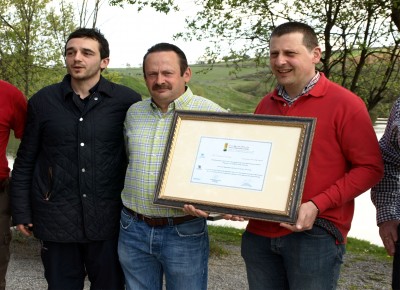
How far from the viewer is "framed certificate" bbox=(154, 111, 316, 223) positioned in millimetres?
3021

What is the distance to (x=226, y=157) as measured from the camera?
3256mm

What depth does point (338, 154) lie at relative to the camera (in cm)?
305

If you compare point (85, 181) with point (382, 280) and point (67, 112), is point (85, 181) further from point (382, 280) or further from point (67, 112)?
point (382, 280)

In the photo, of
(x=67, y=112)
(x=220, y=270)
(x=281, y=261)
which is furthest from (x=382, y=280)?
(x=67, y=112)

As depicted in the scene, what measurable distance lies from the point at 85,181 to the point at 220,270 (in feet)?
15.3

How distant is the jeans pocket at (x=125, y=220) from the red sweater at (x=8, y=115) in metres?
1.24

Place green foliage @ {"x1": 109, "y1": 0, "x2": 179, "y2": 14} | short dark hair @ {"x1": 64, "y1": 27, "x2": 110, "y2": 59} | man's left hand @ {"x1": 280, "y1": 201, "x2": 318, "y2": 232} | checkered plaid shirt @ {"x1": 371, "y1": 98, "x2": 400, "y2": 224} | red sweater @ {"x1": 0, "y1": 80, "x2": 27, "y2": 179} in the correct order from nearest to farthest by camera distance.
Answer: man's left hand @ {"x1": 280, "y1": 201, "x2": 318, "y2": 232} → checkered plaid shirt @ {"x1": 371, "y1": 98, "x2": 400, "y2": 224} → short dark hair @ {"x1": 64, "y1": 27, "x2": 110, "y2": 59} → red sweater @ {"x1": 0, "y1": 80, "x2": 27, "y2": 179} → green foliage @ {"x1": 109, "y1": 0, "x2": 179, "y2": 14}

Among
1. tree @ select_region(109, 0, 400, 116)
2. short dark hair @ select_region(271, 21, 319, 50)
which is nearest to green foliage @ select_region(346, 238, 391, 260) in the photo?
tree @ select_region(109, 0, 400, 116)

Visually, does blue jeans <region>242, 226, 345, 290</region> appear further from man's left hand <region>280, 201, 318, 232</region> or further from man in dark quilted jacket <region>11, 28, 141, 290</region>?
man in dark quilted jacket <region>11, 28, 141, 290</region>

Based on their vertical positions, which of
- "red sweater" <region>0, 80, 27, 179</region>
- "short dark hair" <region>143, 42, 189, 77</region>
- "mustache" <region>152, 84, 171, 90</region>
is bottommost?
"red sweater" <region>0, 80, 27, 179</region>

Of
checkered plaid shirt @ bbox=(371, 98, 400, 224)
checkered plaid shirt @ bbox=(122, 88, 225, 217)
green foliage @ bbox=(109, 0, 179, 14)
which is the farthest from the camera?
green foliage @ bbox=(109, 0, 179, 14)

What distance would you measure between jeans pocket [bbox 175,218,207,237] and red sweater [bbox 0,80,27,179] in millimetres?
1677

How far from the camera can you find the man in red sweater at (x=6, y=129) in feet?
14.3

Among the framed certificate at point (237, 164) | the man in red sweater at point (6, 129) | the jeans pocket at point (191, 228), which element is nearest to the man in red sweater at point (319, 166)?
the framed certificate at point (237, 164)
